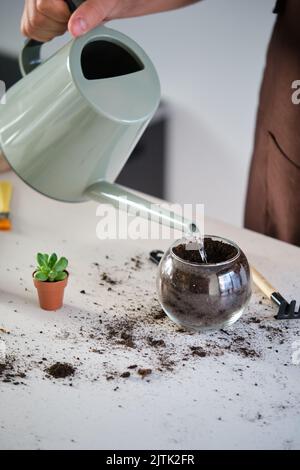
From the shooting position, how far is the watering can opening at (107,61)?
887 millimetres

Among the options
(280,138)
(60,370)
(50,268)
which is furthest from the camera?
(280,138)

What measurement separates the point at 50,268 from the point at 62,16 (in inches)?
14.1

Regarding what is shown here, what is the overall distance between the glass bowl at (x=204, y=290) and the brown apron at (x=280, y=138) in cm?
39

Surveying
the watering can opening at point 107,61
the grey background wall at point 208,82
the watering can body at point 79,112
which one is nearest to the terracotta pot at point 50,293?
the watering can body at point 79,112

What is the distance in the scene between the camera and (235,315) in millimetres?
878

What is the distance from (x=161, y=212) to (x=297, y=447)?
0.35 meters

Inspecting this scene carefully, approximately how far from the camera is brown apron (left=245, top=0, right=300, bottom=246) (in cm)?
119

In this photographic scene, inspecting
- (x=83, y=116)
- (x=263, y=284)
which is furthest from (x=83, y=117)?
(x=263, y=284)

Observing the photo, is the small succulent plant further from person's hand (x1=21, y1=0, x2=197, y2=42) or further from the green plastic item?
person's hand (x1=21, y1=0, x2=197, y2=42)

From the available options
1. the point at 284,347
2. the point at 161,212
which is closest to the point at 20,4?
the point at 161,212

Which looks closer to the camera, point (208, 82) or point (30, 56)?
point (30, 56)

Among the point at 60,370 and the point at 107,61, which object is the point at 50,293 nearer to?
the point at 60,370

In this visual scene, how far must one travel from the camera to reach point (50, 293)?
0.93 m

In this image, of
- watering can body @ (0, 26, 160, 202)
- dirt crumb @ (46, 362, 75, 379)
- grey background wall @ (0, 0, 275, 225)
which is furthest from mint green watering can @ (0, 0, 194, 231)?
grey background wall @ (0, 0, 275, 225)
